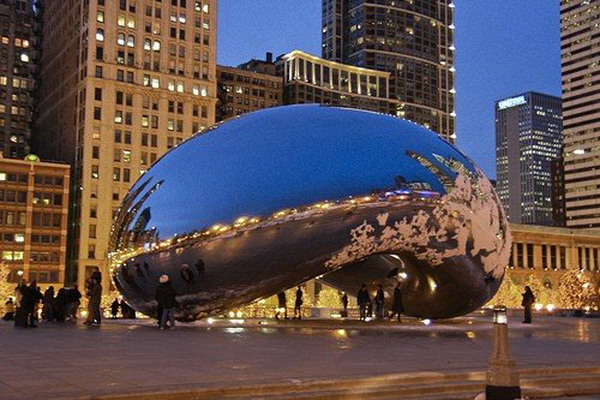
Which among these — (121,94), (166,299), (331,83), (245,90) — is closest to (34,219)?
(121,94)

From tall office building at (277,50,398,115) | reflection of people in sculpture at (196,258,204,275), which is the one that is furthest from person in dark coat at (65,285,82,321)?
tall office building at (277,50,398,115)

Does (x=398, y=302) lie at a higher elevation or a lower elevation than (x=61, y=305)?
higher

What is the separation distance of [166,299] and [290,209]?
3813 mm

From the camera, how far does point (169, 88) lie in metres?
119

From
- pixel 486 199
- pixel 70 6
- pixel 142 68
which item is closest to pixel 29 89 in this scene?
pixel 70 6

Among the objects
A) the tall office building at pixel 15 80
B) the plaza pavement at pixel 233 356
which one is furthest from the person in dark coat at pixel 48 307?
the tall office building at pixel 15 80

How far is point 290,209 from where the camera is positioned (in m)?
18.2

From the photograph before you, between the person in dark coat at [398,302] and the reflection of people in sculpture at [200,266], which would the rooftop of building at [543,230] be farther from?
the reflection of people in sculpture at [200,266]

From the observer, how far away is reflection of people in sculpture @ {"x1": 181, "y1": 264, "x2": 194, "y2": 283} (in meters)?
18.6

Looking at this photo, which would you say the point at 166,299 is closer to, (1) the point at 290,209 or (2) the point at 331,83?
(1) the point at 290,209

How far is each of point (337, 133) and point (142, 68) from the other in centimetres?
10125

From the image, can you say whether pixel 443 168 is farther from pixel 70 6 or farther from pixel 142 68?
pixel 70 6

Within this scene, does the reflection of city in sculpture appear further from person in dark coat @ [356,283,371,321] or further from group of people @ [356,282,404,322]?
person in dark coat @ [356,283,371,321]

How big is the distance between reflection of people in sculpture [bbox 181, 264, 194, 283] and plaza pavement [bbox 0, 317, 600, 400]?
1272mm
